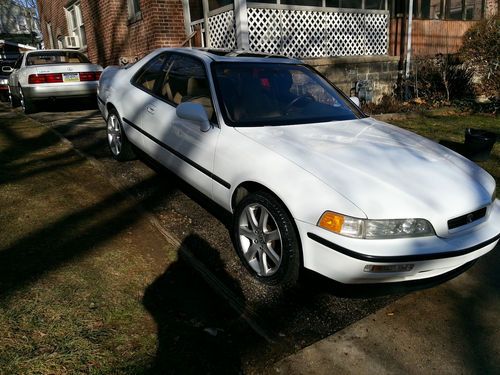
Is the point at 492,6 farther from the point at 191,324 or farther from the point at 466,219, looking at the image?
the point at 191,324

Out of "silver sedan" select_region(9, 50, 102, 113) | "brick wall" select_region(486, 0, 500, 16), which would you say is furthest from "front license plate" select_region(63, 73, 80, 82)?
"brick wall" select_region(486, 0, 500, 16)

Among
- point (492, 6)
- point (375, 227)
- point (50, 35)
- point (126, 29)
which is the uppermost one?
point (50, 35)

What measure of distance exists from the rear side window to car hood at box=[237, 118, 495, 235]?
5.47ft

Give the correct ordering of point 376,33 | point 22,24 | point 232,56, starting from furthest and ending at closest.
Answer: point 22,24 < point 376,33 < point 232,56

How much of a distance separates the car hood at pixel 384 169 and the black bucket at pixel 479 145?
2.60 meters

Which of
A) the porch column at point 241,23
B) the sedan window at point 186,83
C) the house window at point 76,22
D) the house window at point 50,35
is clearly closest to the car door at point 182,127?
the sedan window at point 186,83

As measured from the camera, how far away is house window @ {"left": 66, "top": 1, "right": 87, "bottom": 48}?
15.2 metres

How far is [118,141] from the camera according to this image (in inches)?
196

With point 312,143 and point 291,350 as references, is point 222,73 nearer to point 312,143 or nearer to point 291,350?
point 312,143

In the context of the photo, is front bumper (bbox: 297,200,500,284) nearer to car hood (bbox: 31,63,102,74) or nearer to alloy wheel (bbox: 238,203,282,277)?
alloy wheel (bbox: 238,203,282,277)

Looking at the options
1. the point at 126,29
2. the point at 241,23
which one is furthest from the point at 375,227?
the point at 126,29

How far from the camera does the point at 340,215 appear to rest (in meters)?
2.26

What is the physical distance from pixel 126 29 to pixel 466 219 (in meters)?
11.2

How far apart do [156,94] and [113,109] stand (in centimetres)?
113
